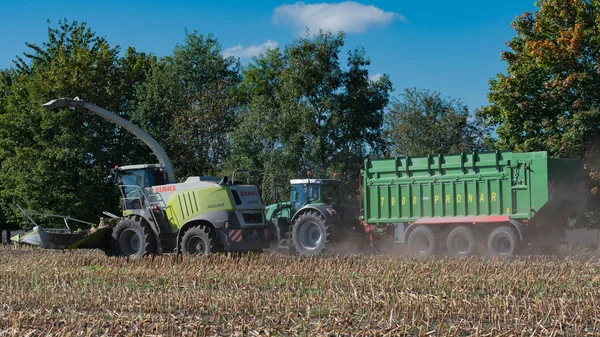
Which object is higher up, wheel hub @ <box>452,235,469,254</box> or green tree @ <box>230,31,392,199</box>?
green tree @ <box>230,31,392,199</box>

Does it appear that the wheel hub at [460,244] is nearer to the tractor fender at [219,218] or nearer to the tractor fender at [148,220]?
the tractor fender at [219,218]

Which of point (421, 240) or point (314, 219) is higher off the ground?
point (314, 219)

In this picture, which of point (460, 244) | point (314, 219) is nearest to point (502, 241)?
point (460, 244)

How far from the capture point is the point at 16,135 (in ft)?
107

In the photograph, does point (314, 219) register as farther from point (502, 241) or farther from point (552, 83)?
point (552, 83)

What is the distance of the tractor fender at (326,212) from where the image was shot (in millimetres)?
20219

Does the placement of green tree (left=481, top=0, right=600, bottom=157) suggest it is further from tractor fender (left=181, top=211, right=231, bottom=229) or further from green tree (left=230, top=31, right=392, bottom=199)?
tractor fender (left=181, top=211, right=231, bottom=229)

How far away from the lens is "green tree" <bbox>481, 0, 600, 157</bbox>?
2317 cm

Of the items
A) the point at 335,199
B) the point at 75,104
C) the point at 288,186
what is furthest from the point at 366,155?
the point at 75,104

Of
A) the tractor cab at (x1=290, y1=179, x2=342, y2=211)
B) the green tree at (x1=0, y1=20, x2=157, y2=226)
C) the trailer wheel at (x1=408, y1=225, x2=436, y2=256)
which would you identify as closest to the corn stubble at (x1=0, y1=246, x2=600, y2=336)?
the trailer wheel at (x1=408, y1=225, x2=436, y2=256)

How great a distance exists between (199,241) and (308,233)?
4077mm

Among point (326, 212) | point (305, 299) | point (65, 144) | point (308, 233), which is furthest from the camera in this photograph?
point (65, 144)

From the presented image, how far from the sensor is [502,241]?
18.6 meters

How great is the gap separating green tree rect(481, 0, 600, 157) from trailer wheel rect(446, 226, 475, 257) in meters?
6.18
